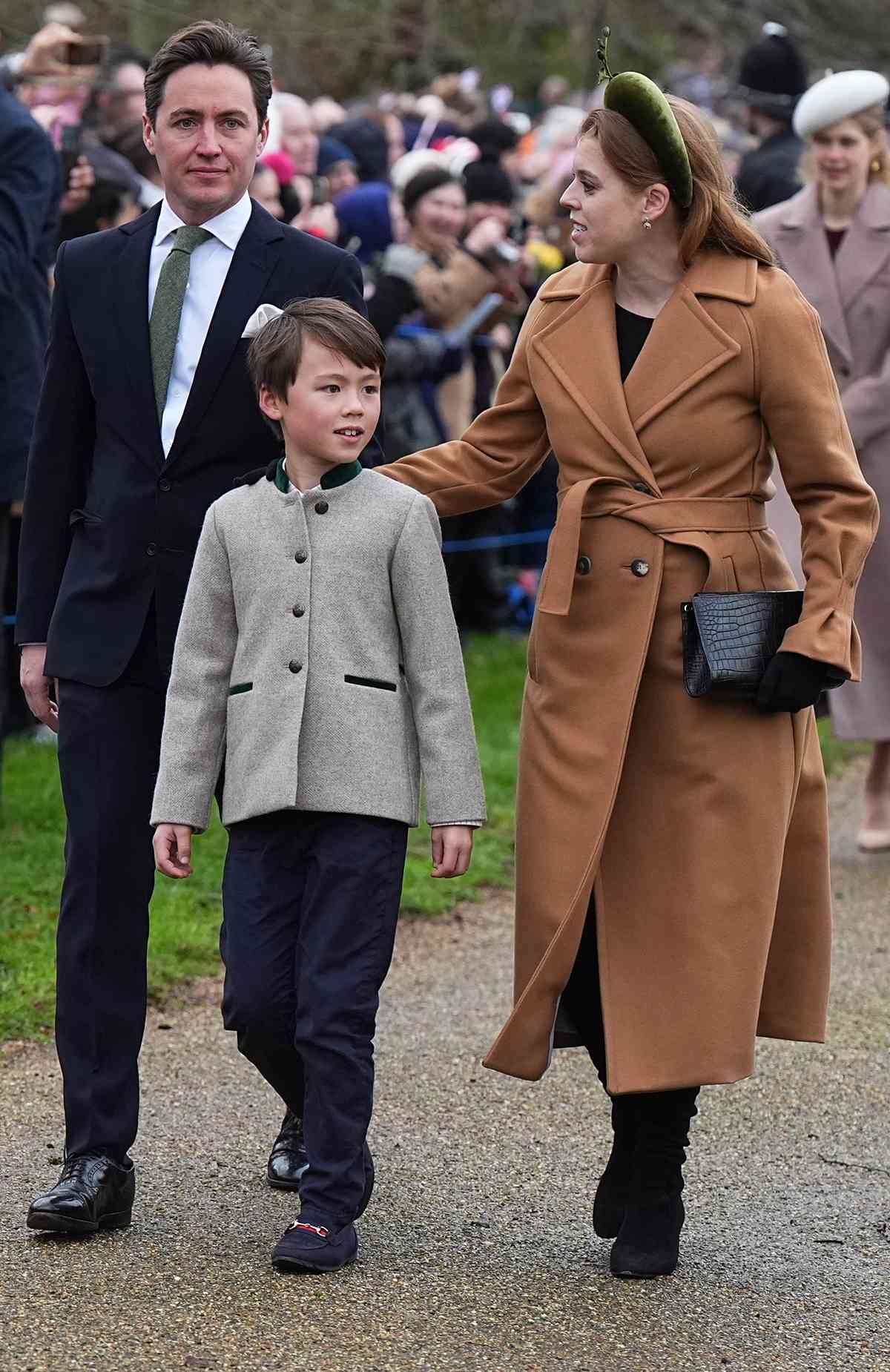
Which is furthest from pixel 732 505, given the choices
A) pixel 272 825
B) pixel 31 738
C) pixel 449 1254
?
pixel 31 738

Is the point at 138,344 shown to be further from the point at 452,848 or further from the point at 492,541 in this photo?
the point at 492,541

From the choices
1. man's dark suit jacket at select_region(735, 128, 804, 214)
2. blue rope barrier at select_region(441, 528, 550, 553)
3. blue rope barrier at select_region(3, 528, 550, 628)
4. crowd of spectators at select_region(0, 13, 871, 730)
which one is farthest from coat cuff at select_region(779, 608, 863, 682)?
blue rope barrier at select_region(441, 528, 550, 553)

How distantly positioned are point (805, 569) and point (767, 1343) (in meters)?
1.29

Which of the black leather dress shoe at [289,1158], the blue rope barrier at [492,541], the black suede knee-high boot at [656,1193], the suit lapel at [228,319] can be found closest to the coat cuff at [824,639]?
the black suede knee-high boot at [656,1193]

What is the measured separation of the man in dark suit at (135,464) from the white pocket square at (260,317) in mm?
64

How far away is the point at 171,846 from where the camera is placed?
3.76 meters

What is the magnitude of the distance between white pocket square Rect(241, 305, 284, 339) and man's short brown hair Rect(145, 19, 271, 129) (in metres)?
0.40

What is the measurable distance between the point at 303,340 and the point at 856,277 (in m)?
3.71

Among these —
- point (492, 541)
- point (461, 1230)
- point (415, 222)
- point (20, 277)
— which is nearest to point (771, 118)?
point (415, 222)

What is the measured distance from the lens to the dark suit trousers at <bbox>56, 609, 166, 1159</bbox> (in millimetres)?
3943

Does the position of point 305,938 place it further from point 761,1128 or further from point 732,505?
point 761,1128

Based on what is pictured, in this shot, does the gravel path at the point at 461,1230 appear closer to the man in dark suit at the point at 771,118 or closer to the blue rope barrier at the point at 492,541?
the man in dark suit at the point at 771,118

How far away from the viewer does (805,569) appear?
3783mm

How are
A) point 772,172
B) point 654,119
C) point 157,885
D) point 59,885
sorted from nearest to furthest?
point 654,119
point 59,885
point 157,885
point 772,172
